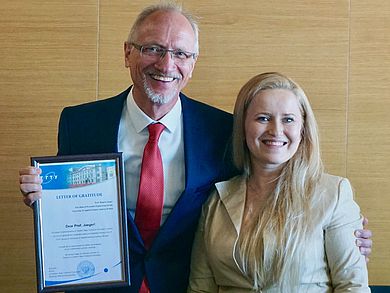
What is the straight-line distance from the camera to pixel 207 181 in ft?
6.95

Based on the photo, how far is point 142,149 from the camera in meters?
2.13

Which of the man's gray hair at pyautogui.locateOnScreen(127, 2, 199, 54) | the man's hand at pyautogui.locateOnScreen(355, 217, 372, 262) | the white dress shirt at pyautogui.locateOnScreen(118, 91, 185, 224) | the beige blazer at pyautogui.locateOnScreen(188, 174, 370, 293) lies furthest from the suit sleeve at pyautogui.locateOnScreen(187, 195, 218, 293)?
the man's gray hair at pyautogui.locateOnScreen(127, 2, 199, 54)

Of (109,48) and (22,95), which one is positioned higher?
(109,48)

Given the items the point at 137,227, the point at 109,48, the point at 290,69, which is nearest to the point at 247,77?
the point at 290,69

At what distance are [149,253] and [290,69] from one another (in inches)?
43.7

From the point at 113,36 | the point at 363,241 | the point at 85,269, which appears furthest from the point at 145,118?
the point at 363,241

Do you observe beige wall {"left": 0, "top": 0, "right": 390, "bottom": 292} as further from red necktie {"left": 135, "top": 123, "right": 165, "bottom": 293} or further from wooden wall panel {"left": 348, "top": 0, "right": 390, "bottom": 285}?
red necktie {"left": 135, "top": 123, "right": 165, "bottom": 293}

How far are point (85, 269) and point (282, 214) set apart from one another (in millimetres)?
634

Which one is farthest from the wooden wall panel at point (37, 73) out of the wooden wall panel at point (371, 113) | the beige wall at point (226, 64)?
the wooden wall panel at point (371, 113)

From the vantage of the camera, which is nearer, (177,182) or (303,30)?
(177,182)

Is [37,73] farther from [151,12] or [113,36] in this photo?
[151,12]

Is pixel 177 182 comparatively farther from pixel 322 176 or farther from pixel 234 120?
pixel 322 176

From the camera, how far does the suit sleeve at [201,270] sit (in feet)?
6.79

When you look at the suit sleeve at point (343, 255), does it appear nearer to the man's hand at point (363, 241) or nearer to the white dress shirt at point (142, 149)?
the man's hand at point (363, 241)
